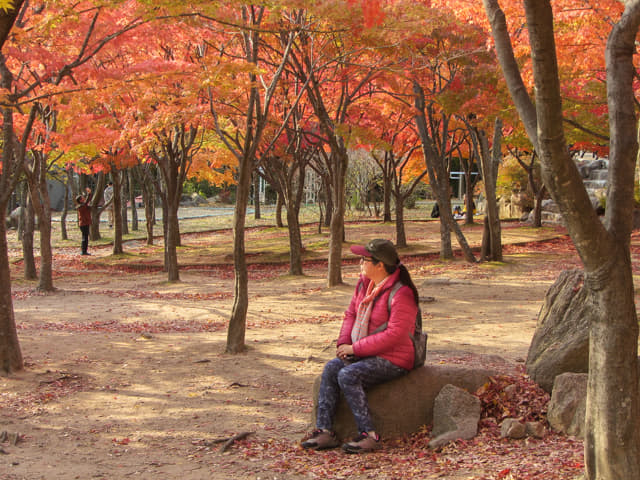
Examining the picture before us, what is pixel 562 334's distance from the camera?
5.43 metres

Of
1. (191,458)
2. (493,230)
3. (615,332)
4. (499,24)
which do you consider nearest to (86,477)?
(191,458)

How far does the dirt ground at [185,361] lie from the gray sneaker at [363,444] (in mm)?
597

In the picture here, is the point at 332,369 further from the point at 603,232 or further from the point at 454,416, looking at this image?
the point at 603,232

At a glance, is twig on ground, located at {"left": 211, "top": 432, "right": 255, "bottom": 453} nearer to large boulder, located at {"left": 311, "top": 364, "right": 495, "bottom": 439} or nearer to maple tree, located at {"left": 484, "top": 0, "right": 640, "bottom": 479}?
large boulder, located at {"left": 311, "top": 364, "right": 495, "bottom": 439}

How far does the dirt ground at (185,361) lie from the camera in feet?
16.6

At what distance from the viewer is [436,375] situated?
5.17 metres

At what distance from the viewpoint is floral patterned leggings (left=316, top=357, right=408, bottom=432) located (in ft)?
16.0

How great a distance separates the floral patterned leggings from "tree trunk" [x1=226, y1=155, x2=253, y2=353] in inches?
145

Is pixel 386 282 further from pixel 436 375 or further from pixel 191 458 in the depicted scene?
pixel 191 458

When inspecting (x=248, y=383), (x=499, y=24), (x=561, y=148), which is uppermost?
(x=499, y=24)

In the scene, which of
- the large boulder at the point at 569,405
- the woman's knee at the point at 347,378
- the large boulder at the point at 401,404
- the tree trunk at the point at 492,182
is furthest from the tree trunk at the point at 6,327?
the tree trunk at the point at 492,182

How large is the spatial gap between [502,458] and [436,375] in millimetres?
944

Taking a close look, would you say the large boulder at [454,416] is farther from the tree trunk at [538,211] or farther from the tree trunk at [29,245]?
the tree trunk at [538,211]

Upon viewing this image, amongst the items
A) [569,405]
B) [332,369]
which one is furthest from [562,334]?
[332,369]
